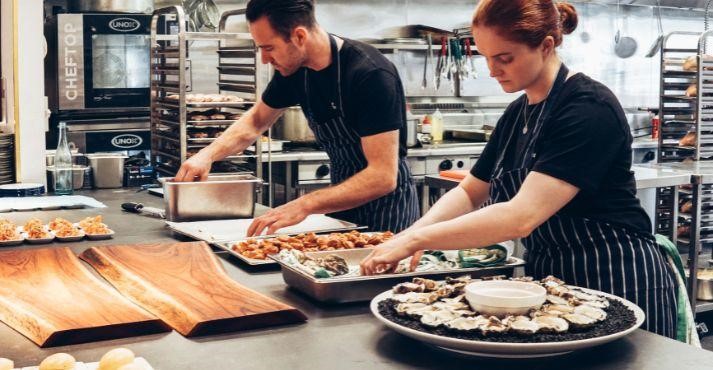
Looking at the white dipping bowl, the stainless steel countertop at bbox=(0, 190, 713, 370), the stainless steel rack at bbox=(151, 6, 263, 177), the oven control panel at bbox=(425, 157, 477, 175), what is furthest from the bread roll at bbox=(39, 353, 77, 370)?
the oven control panel at bbox=(425, 157, 477, 175)

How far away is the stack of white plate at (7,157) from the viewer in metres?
4.10

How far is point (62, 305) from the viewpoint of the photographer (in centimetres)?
191

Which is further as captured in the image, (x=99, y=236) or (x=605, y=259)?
(x=99, y=236)

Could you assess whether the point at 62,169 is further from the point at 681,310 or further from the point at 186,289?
the point at 681,310

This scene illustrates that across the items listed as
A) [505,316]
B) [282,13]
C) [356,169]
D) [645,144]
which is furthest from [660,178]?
[505,316]

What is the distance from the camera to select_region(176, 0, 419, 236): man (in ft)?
9.77

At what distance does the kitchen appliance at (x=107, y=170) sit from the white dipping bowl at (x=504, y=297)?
291 cm

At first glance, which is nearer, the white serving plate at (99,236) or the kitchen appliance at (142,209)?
the white serving plate at (99,236)

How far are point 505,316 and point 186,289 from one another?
0.78 m

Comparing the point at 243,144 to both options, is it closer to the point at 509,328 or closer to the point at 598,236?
the point at 598,236

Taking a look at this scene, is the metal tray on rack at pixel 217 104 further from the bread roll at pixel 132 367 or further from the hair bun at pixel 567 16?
the bread roll at pixel 132 367

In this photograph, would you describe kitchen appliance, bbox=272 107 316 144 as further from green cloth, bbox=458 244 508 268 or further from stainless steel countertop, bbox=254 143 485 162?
green cloth, bbox=458 244 508 268

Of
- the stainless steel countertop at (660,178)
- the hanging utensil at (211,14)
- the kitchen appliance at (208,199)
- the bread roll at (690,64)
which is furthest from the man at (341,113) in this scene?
the bread roll at (690,64)

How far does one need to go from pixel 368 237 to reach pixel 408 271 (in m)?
0.51
